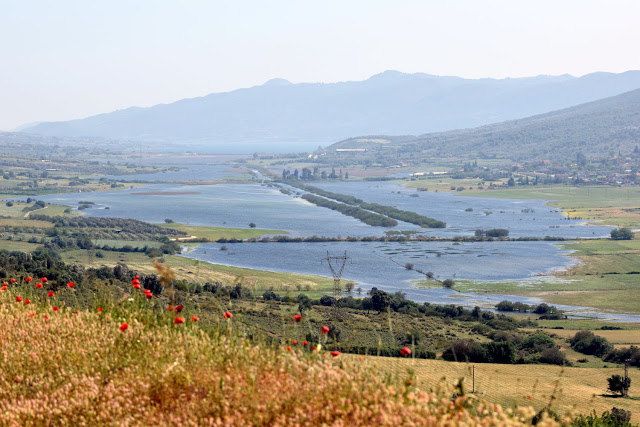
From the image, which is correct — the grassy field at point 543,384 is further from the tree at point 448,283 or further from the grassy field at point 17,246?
the grassy field at point 17,246

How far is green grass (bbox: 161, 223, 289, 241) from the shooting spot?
89375mm

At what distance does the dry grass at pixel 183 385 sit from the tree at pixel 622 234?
274 feet

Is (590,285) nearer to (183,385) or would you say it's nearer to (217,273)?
(217,273)

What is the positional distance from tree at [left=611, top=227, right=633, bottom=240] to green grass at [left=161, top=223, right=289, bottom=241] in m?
37.5

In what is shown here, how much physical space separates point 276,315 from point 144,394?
1292 inches

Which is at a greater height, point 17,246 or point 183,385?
point 183,385

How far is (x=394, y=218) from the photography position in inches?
4203

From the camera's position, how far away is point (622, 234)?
8619 centimetres

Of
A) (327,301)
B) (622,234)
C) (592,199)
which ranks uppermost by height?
(592,199)

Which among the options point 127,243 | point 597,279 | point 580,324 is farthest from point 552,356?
point 127,243

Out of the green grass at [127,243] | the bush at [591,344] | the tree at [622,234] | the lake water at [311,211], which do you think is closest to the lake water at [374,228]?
the lake water at [311,211]

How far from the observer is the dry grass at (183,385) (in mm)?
6297

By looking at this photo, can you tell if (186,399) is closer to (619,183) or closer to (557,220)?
(557,220)

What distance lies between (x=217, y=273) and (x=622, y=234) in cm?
4833
